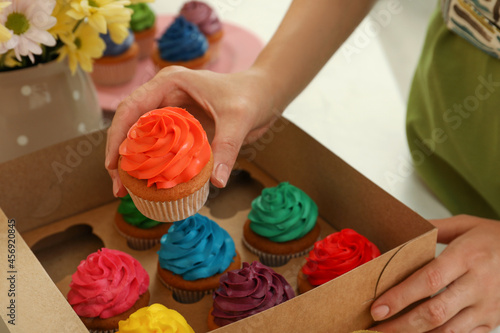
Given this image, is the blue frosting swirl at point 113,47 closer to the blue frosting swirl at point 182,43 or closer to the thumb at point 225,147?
the blue frosting swirl at point 182,43

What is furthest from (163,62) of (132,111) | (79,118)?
(132,111)

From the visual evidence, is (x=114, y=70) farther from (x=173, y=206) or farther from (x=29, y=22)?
(x=173, y=206)

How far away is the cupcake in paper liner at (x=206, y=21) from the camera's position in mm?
2576

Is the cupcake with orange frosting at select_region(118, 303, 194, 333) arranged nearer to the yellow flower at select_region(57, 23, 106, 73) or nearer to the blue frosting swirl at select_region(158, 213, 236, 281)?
the blue frosting swirl at select_region(158, 213, 236, 281)

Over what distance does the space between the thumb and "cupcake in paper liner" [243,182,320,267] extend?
0.86 feet

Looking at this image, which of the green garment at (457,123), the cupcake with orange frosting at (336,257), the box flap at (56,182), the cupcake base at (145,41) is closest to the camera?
the cupcake with orange frosting at (336,257)

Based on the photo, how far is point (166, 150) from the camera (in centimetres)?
130

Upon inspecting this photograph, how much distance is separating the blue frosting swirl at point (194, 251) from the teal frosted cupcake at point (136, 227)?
11 centimetres

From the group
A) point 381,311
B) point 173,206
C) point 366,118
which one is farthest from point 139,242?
point 366,118

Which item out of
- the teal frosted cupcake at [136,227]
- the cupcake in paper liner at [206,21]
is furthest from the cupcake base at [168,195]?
the cupcake in paper liner at [206,21]

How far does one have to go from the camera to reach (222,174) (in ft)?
4.36

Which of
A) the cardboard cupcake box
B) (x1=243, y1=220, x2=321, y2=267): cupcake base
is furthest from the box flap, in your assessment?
(x1=243, y1=220, x2=321, y2=267): cupcake base

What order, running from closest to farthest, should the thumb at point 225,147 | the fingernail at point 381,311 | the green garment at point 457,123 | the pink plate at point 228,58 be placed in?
1. the fingernail at point 381,311
2. the thumb at point 225,147
3. the green garment at point 457,123
4. the pink plate at point 228,58

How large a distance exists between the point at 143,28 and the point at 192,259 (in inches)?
56.0
